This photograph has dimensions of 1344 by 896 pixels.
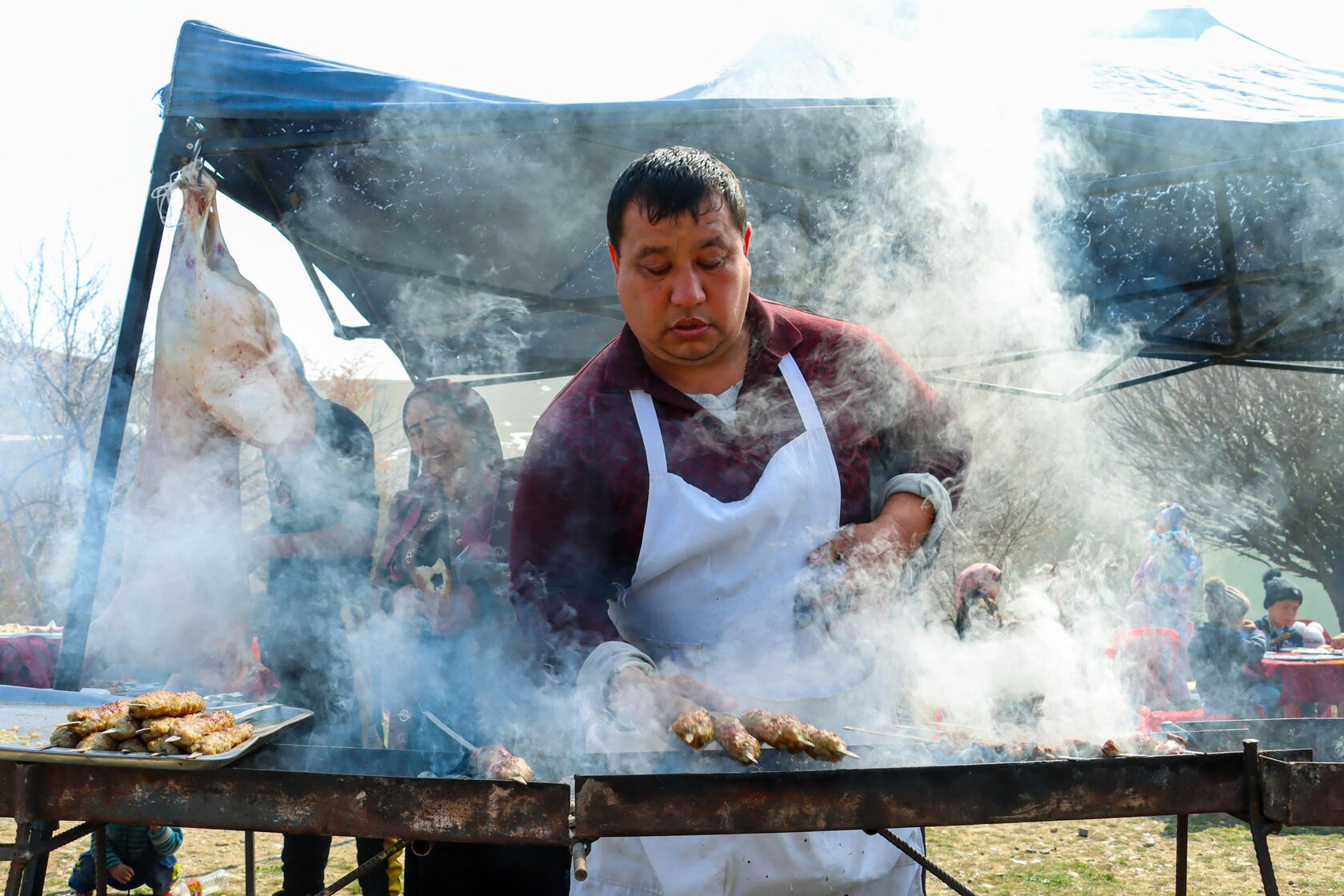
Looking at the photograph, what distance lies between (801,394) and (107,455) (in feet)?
8.02

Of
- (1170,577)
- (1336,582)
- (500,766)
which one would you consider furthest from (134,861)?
(1336,582)

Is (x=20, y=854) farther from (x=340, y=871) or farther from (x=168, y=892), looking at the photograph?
(x=340, y=871)

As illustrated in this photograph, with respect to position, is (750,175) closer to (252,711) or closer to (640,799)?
(252,711)

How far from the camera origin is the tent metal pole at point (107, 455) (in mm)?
3031

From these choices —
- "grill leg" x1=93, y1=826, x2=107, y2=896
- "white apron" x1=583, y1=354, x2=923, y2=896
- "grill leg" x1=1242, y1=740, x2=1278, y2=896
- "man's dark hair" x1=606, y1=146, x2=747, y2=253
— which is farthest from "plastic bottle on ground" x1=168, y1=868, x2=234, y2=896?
"grill leg" x1=1242, y1=740, x2=1278, y2=896

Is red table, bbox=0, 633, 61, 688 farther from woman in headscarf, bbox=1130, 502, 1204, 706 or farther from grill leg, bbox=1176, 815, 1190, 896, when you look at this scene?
woman in headscarf, bbox=1130, 502, 1204, 706

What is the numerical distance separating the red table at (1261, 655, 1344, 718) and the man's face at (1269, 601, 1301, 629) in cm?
124

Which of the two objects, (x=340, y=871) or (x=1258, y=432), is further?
(x=1258, y=432)

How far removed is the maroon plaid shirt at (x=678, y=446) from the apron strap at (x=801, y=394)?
0.02 m

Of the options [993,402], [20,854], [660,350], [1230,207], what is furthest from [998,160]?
[993,402]

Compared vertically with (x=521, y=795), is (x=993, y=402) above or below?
above

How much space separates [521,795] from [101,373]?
14.5 m

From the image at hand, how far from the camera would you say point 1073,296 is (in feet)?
16.4

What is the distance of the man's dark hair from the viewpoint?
6.16 ft
